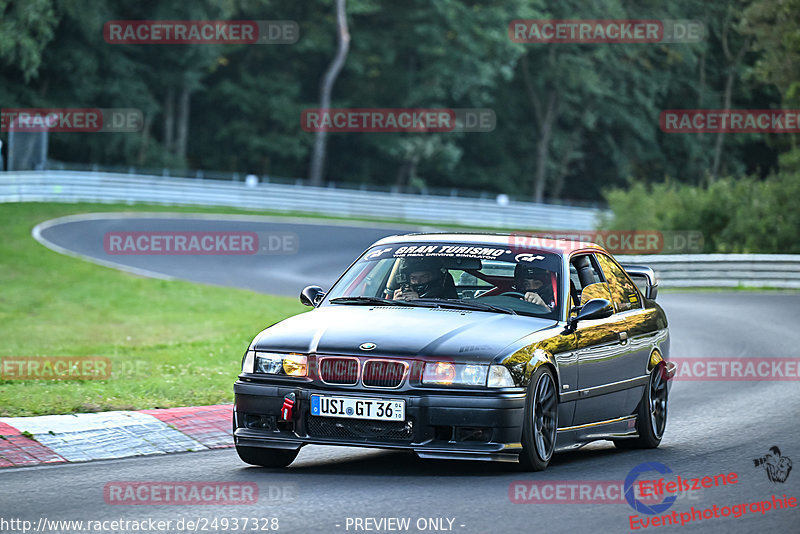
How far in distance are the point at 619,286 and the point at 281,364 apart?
3.22 m

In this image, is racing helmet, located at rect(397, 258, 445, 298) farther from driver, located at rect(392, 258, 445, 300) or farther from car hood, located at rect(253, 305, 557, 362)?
car hood, located at rect(253, 305, 557, 362)

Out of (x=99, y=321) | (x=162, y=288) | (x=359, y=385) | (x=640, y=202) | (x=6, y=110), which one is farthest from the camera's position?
(x=6, y=110)

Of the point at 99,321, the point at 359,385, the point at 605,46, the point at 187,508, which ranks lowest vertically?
the point at 99,321

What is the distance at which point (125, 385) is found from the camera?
1187cm

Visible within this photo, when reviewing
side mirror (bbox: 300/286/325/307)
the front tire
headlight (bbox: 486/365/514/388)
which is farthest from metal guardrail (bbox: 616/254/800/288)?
headlight (bbox: 486/365/514/388)

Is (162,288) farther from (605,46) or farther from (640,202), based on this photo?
(605,46)

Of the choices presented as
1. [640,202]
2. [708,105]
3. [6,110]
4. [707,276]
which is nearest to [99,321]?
[707,276]

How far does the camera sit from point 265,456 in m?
8.19

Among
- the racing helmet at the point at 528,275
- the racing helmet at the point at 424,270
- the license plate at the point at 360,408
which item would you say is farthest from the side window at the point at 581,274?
the license plate at the point at 360,408

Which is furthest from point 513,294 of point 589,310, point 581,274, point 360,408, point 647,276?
point 647,276

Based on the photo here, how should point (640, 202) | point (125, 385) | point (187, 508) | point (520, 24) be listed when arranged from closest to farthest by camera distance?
point (187, 508)
point (125, 385)
point (640, 202)
point (520, 24)

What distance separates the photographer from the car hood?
7625 mm

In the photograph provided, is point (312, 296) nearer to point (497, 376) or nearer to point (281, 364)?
point (281, 364)

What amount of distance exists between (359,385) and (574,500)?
1.40 m
